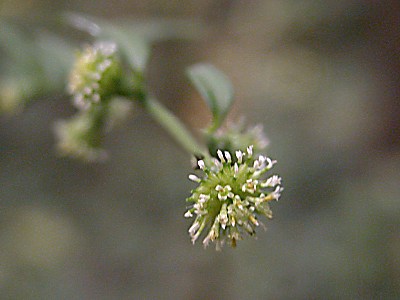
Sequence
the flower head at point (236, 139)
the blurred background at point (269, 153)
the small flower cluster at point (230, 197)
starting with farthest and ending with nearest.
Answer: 1. the blurred background at point (269, 153)
2. the flower head at point (236, 139)
3. the small flower cluster at point (230, 197)

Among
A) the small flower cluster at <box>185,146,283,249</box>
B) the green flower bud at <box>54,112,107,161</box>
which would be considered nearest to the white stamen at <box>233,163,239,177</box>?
the small flower cluster at <box>185,146,283,249</box>

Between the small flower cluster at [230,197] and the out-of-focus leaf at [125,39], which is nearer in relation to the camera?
the small flower cluster at [230,197]

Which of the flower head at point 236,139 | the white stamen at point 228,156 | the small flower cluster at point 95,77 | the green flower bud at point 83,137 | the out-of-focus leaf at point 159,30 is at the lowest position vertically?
the white stamen at point 228,156

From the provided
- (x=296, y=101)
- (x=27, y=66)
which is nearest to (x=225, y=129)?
(x=27, y=66)

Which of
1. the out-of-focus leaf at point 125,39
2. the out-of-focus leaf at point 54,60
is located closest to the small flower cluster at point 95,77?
the out-of-focus leaf at point 125,39

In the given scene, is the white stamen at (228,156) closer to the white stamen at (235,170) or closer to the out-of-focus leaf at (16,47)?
the white stamen at (235,170)

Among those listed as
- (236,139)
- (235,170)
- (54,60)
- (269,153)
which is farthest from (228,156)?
(269,153)

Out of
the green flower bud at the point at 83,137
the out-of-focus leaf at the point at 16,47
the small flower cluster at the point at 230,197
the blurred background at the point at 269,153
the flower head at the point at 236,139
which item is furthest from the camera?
the blurred background at the point at 269,153
